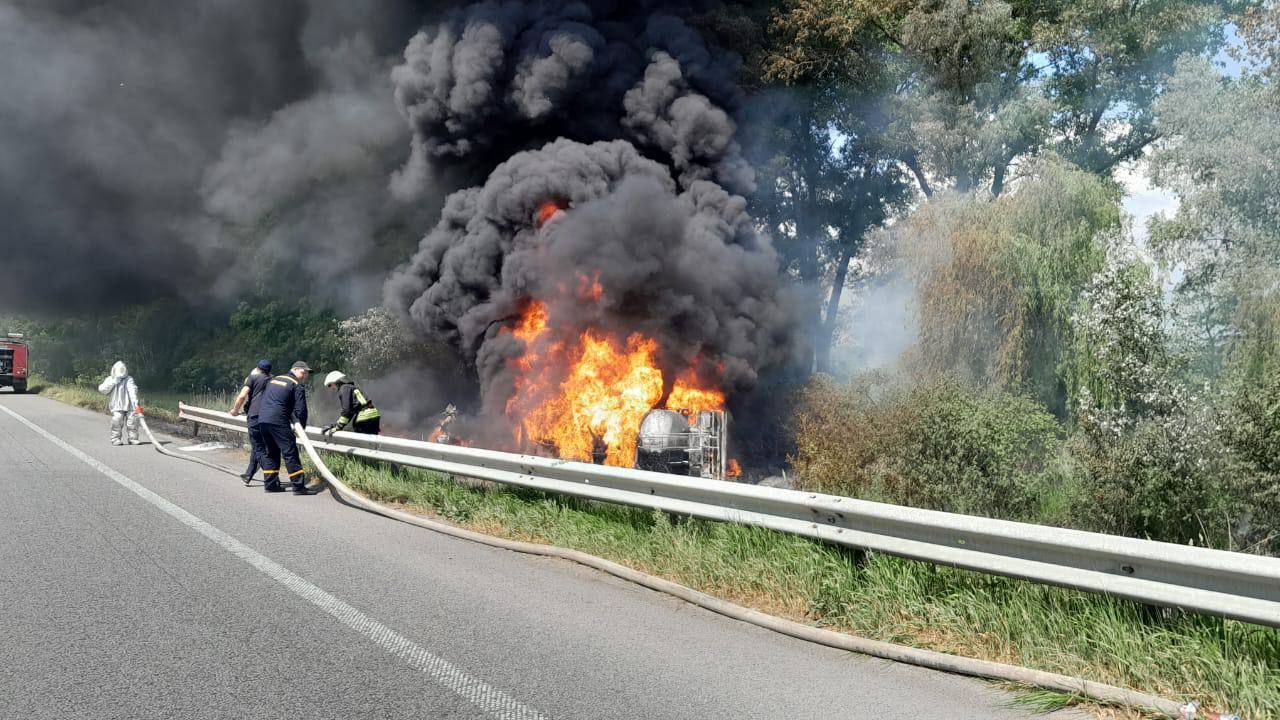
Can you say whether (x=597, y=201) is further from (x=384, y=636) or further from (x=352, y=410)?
(x=384, y=636)

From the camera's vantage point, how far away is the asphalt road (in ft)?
11.7

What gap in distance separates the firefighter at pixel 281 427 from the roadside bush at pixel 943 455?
22.4 feet

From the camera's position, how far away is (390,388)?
28.9 m

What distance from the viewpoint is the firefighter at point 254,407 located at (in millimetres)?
10336

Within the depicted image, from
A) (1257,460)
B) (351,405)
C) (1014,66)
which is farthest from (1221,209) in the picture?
(351,405)

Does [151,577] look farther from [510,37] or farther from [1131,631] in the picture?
[510,37]

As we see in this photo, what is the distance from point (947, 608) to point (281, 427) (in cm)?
809

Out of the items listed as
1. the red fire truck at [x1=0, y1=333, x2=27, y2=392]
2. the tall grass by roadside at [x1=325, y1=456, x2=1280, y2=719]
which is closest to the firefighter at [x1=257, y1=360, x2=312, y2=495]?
the tall grass by roadside at [x1=325, y1=456, x2=1280, y2=719]

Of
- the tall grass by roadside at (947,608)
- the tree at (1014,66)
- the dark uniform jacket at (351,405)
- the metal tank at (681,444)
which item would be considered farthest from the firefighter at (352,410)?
the tree at (1014,66)

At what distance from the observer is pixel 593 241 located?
22.1 m

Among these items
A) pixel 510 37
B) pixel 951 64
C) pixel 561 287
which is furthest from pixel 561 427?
pixel 951 64

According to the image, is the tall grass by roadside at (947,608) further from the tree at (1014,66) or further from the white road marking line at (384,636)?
the tree at (1014,66)

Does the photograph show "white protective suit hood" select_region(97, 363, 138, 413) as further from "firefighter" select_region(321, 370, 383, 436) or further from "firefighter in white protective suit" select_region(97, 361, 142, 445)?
"firefighter" select_region(321, 370, 383, 436)

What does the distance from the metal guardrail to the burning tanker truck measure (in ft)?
44.6
